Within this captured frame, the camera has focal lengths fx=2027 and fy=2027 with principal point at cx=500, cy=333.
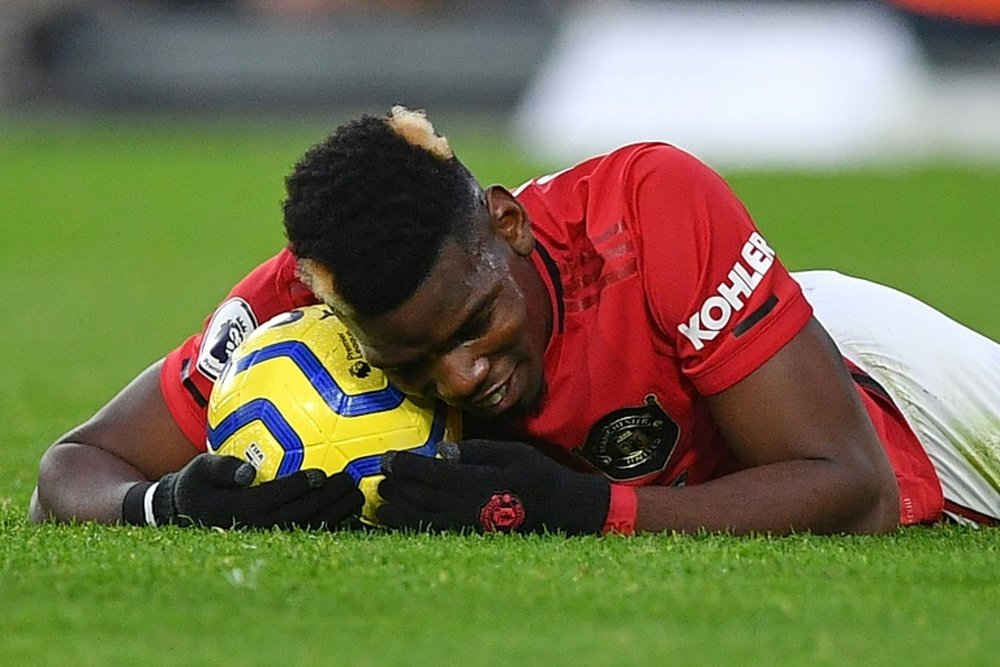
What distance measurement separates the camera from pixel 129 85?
94.0ft

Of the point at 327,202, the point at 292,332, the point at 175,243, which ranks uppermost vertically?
the point at 327,202

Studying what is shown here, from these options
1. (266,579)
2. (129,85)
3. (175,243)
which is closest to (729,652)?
(266,579)

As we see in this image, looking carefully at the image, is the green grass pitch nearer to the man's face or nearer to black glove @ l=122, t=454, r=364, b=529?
black glove @ l=122, t=454, r=364, b=529

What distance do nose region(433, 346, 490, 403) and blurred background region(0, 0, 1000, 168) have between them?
58.3 ft

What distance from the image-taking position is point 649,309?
16.1ft

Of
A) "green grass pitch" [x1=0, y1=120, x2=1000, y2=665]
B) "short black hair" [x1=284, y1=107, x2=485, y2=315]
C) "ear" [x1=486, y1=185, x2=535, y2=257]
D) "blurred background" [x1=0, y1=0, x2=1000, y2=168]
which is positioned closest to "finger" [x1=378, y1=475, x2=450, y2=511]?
"green grass pitch" [x1=0, y1=120, x2=1000, y2=665]

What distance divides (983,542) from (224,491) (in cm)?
188

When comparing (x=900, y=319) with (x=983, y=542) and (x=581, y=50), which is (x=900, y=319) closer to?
(x=983, y=542)

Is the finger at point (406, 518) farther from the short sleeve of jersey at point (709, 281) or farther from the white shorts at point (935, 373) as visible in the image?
the white shorts at point (935, 373)

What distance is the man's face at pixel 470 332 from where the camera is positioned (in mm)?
4582

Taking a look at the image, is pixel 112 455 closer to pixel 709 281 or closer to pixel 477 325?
pixel 477 325

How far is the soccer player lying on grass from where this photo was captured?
4598 millimetres

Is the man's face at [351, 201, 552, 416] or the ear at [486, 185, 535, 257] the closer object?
the man's face at [351, 201, 552, 416]

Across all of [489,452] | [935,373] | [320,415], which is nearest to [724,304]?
[489,452]
